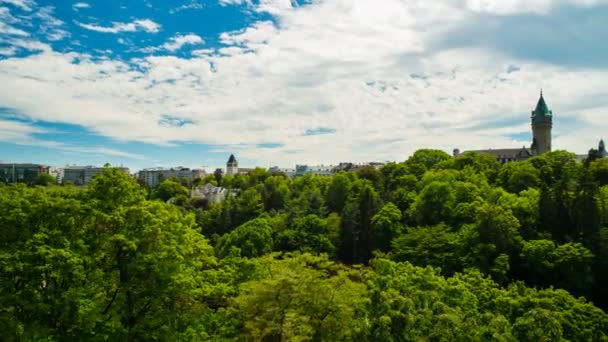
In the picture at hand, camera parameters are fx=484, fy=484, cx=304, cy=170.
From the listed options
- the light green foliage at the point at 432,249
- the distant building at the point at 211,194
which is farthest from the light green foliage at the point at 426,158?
the distant building at the point at 211,194

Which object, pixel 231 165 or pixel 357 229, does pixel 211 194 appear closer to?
pixel 357 229

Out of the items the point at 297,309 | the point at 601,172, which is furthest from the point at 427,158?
the point at 297,309

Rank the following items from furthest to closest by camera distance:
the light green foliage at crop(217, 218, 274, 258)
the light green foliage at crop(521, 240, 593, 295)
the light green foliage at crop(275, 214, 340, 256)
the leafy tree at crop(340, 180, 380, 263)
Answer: the leafy tree at crop(340, 180, 380, 263), the light green foliage at crop(275, 214, 340, 256), the light green foliage at crop(217, 218, 274, 258), the light green foliage at crop(521, 240, 593, 295)

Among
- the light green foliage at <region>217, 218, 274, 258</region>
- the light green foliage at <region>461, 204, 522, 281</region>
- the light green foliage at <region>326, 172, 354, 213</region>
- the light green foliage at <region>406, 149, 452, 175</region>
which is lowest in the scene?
the light green foliage at <region>217, 218, 274, 258</region>

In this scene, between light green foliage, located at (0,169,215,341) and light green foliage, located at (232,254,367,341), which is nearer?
light green foliage, located at (0,169,215,341)

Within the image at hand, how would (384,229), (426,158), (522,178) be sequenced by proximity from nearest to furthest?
(384,229), (522,178), (426,158)

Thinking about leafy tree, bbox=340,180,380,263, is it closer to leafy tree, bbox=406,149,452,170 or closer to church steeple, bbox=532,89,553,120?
leafy tree, bbox=406,149,452,170

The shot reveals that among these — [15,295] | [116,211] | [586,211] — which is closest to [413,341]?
[116,211]

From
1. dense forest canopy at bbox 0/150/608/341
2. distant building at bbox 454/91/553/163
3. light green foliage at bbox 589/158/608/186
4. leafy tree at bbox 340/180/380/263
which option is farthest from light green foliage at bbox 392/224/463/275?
distant building at bbox 454/91/553/163
